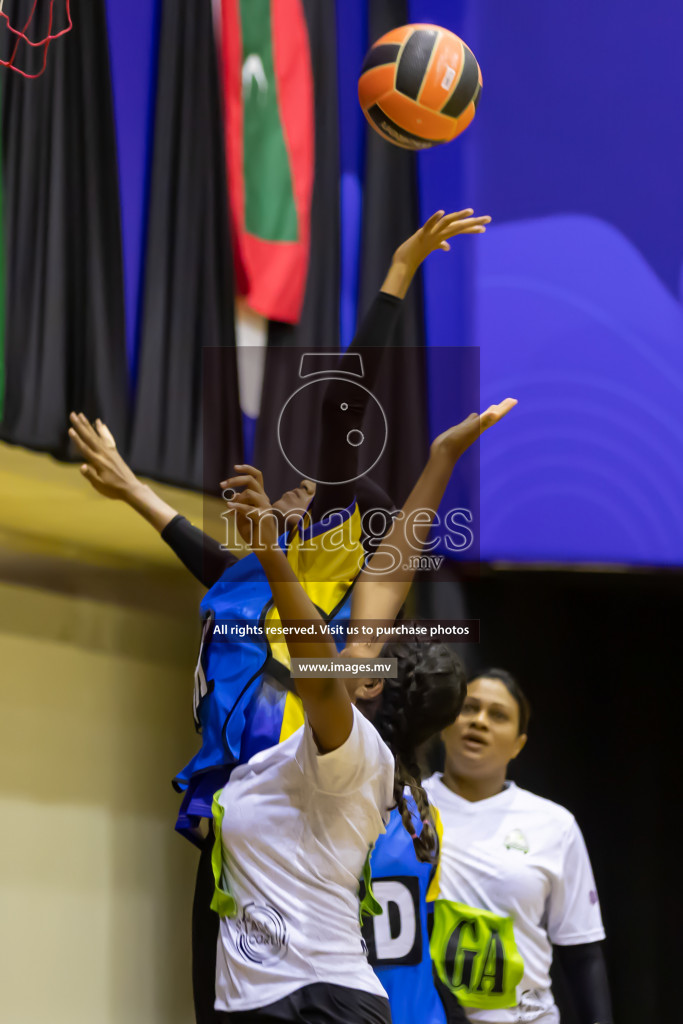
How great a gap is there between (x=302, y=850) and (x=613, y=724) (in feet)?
8.07

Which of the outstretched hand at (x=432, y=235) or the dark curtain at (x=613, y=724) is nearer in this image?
the outstretched hand at (x=432, y=235)

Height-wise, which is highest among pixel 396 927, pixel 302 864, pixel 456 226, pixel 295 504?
pixel 456 226

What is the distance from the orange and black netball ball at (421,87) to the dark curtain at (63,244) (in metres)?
0.76

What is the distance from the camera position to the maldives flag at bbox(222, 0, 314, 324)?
3.74 meters

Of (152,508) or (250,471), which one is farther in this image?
(152,508)

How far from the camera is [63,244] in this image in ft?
10.0

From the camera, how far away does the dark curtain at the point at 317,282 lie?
3717 mm

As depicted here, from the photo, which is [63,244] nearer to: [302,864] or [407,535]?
[407,535]

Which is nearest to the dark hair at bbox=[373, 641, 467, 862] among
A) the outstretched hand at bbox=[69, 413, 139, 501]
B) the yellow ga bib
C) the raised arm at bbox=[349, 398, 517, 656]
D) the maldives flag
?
the raised arm at bbox=[349, 398, 517, 656]

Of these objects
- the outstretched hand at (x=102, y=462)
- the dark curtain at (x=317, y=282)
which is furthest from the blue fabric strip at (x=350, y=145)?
the outstretched hand at (x=102, y=462)

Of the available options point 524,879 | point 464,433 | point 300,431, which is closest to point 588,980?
point 524,879

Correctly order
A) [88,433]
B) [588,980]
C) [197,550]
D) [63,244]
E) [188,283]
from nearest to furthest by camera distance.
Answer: [197,550] < [88,433] < [63,244] < [588,980] < [188,283]

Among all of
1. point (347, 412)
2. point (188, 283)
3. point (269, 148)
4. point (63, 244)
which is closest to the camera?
point (347, 412)

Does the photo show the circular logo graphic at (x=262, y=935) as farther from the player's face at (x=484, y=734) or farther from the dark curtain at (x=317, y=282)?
the dark curtain at (x=317, y=282)
